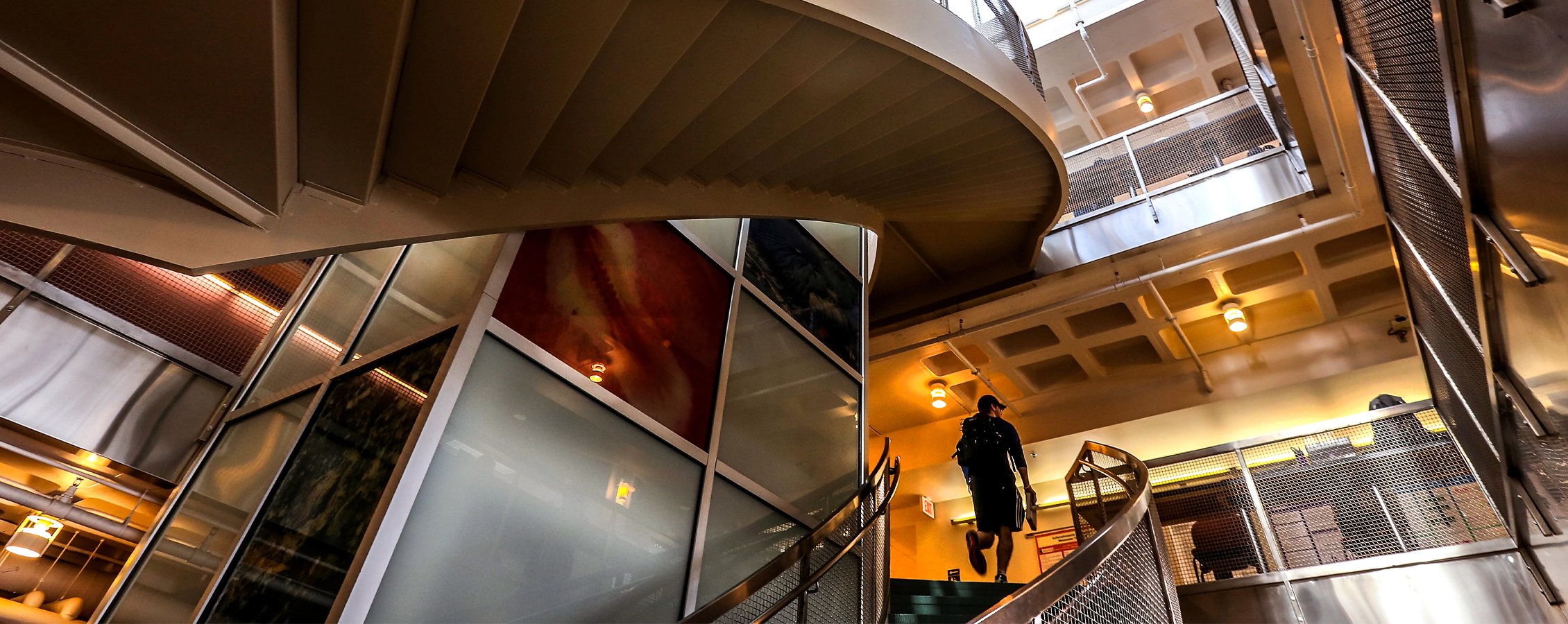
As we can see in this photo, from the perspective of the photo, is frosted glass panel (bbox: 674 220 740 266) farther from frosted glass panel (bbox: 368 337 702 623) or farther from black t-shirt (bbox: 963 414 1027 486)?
black t-shirt (bbox: 963 414 1027 486)

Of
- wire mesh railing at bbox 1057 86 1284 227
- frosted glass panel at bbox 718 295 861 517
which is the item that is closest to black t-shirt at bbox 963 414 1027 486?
frosted glass panel at bbox 718 295 861 517

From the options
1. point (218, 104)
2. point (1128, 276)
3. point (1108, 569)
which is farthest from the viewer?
point (1128, 276)

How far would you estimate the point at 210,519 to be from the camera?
4.73 m

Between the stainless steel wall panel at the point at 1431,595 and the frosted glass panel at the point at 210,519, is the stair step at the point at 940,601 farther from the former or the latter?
the frosted glass panel at the point at 210,519

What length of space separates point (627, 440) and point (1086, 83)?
12.5m

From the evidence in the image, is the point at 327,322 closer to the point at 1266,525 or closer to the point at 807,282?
the point at 807,282

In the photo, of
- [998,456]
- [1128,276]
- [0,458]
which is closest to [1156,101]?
[1128,276]

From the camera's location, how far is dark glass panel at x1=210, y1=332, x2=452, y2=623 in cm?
346

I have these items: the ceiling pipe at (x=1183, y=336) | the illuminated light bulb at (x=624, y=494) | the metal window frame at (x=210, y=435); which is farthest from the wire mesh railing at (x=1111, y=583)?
the ceiling pipe at (x=1183, y=336)

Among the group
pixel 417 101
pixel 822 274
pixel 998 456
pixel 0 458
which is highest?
pixel 822 274

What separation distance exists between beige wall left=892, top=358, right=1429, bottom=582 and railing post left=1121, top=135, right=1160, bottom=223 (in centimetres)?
346

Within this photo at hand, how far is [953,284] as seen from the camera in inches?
393

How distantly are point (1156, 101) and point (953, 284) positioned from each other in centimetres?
777

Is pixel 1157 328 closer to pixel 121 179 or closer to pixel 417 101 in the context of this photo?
pixel 417 101
